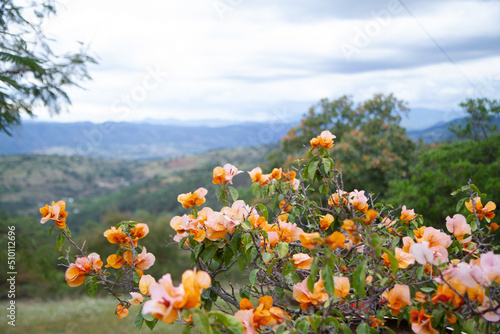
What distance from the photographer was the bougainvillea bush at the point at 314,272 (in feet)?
2.58

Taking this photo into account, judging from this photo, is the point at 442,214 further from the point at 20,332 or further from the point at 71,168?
the point at 71,168

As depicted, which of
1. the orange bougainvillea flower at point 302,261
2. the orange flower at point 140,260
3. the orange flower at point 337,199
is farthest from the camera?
the orange flower at point 337,199

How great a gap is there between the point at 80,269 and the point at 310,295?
0.78 metres

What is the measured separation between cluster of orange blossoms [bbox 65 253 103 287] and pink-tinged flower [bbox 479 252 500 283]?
3.72 feet

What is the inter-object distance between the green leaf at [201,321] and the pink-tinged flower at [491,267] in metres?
0.62

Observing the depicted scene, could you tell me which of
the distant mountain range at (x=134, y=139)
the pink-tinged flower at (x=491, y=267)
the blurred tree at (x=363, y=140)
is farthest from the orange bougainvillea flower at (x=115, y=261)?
the distant mountain range at (x=134, y=139)

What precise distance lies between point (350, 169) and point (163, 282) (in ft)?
26.9

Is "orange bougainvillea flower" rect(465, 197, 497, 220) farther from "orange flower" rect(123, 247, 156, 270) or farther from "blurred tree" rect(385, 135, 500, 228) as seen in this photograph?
"blurred tree" rect(385, 135, 500, 228)

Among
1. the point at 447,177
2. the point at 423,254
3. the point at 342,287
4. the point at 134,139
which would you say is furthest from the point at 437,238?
the point at 134,139

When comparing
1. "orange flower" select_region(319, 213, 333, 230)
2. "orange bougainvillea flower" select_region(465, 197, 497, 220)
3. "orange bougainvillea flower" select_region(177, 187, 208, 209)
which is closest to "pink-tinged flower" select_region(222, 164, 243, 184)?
"orange bougainvillea flower" select_region(177, 187, 208, 209)

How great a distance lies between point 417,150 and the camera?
9570 millimetres

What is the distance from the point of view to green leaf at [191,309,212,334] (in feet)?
2.23

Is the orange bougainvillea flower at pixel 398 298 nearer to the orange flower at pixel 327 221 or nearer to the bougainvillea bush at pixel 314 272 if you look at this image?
the bougainvillea bush at pixel 314 272

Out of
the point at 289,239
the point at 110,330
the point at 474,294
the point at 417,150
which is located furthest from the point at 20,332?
the point at 417,150
